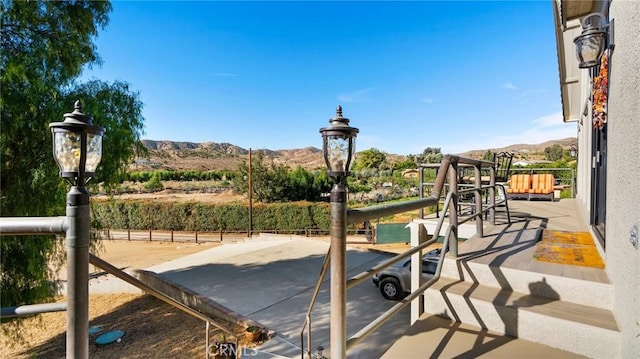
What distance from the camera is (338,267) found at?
3.87 feet

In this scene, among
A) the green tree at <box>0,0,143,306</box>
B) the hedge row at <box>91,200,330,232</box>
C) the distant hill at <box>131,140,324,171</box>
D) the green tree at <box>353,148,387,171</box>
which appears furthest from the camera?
the distant hill at <box>131,140,324,171</box>

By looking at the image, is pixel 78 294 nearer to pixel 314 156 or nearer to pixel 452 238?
pixel 452 238

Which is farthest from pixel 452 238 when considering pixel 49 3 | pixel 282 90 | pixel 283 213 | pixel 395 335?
pixel 282 90

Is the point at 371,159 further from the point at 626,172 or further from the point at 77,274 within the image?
the point at 77,274

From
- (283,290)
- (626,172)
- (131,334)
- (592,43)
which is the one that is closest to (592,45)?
(592,43)

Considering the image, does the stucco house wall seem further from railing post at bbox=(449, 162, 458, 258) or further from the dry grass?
the dry grass

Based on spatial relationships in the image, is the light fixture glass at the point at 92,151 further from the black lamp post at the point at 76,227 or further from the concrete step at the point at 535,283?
the concrete step at the point at 535,283

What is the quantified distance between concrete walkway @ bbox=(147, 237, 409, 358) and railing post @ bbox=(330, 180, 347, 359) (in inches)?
140

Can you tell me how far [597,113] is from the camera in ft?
7.58

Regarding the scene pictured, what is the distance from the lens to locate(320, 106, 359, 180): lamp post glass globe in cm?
129

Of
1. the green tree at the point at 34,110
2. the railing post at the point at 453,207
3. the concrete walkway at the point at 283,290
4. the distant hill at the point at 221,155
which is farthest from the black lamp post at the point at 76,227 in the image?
the distant hill at the point at 221,155

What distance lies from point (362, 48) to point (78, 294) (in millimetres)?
23757

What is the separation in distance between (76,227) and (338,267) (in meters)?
0.93

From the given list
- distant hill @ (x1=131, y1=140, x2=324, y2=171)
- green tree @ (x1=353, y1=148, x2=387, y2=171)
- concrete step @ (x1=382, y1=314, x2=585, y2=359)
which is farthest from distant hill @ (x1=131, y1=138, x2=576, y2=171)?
concrete step @ (x1=382, y1=314, x2=585, y2=359)
